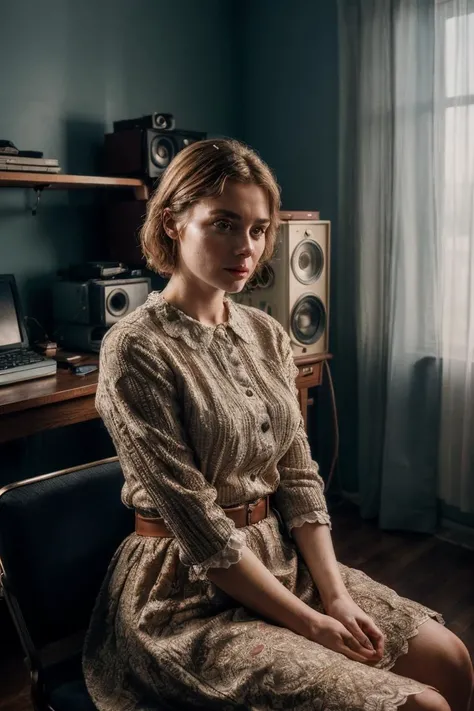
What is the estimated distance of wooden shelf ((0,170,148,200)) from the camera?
7.91ft

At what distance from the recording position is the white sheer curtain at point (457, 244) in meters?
2.67

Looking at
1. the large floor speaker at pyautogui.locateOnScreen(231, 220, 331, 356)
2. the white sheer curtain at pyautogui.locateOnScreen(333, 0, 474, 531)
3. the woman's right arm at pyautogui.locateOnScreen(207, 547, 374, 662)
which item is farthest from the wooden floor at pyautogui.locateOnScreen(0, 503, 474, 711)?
the woman's right arm at pyautogui.locateOnScreen(207, 547, 374, 662)

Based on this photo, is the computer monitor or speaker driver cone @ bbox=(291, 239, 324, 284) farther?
speaker driver cone @ bbox=(291, 239, 324, 284)

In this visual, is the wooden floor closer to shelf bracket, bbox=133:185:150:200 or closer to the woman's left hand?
the woman's left hand

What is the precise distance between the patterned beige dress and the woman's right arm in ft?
0.08

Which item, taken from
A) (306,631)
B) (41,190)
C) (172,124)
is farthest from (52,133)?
(306,631)

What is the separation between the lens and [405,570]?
2.73 metres

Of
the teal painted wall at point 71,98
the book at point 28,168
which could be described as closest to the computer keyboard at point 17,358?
the teal painted wall at point 71,98

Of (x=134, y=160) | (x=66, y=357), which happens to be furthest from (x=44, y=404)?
(x=134, y=160)

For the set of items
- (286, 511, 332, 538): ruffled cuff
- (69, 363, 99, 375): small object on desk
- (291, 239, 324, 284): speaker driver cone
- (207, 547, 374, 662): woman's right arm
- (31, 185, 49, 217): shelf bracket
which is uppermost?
(31, 185, 49, 217): shelf bracket

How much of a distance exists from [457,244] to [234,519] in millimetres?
1925

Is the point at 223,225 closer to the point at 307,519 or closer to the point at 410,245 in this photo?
the point at 307,519

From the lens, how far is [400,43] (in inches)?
110

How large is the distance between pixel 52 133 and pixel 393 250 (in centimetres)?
149
